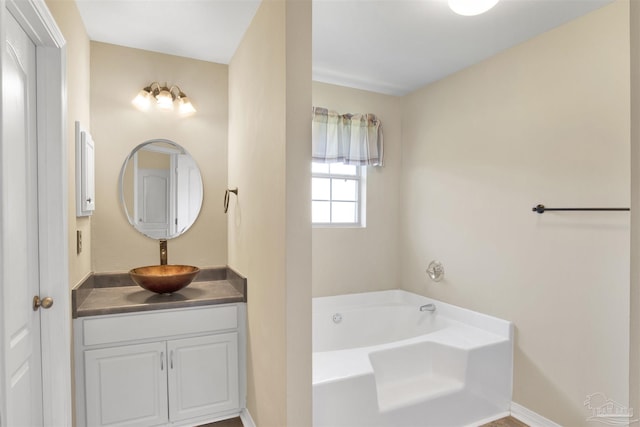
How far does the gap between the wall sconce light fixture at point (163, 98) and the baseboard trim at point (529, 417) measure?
10.4ft

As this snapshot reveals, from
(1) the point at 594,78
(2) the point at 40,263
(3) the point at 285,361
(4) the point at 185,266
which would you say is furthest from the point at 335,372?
(1) the point at 594,78

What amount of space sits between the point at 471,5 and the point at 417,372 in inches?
87.6

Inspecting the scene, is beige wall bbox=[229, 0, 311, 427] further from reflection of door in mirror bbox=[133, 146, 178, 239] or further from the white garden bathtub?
reflection of door in mirror bbox=[133, 146, 178, 239]

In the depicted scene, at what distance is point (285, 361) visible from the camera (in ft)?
5.58

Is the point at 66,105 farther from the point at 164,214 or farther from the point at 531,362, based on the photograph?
the point at 531,362

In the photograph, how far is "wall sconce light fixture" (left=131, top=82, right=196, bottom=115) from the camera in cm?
262

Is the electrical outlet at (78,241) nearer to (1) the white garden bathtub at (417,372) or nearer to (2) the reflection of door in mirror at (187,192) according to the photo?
(2) the reflection of door in mirror at (187,192)

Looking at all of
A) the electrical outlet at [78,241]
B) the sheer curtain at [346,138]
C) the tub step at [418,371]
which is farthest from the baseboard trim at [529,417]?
the electrical outlet at [78,241]

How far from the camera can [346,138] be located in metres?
3.42

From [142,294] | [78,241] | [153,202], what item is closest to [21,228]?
[78,241]

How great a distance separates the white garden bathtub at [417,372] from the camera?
2004 millimetres

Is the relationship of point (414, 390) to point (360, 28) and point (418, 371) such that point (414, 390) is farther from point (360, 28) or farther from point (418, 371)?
point (360, 28)

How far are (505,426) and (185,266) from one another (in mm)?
2447

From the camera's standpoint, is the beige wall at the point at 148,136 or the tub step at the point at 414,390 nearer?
the tub step at the point at 414,390
